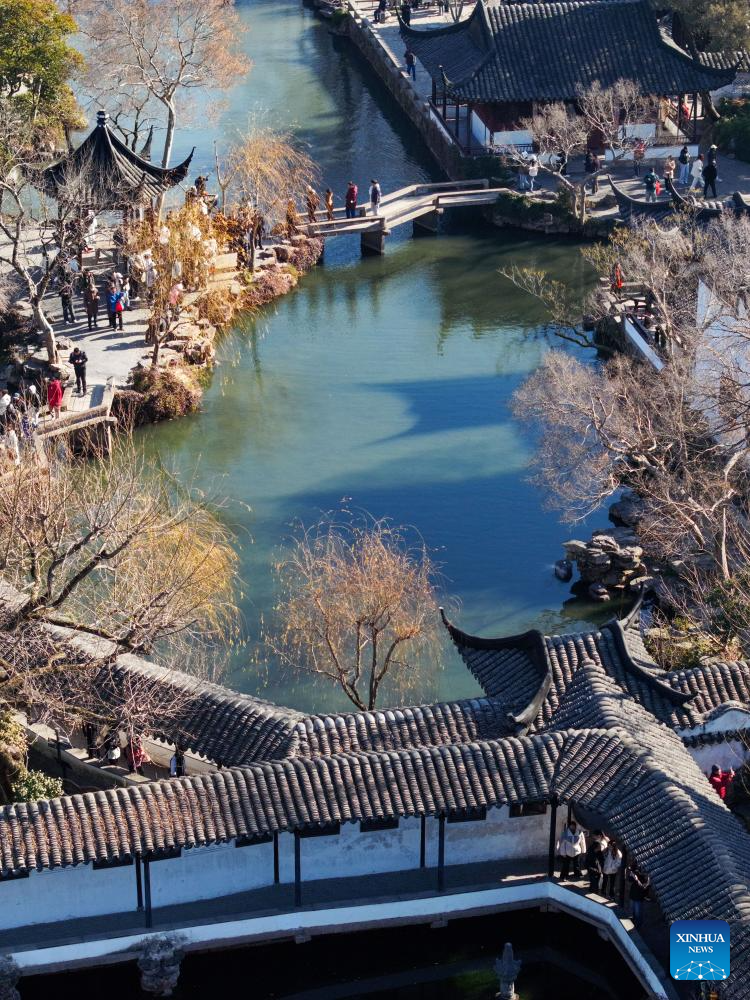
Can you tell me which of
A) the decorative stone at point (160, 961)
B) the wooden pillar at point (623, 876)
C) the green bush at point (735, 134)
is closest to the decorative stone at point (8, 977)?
the decorative stone at point (160, 961)

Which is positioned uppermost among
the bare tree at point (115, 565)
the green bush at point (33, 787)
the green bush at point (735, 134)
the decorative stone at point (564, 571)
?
the green bush at point (735, 134)

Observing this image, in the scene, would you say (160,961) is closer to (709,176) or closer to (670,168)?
(709,176)

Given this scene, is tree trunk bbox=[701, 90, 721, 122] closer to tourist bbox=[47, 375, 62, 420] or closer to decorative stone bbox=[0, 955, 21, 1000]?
tourist bbox=[47, 375, 62, 420]

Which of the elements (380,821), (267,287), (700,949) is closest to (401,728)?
(380,821)

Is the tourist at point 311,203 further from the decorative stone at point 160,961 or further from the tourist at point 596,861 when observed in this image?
the decorative stone at point 160,961

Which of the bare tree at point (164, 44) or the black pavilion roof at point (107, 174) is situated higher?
the bare tree at point (164, 44)

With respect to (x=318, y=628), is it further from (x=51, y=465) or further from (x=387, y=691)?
(x=51, y=465)
